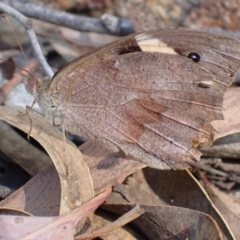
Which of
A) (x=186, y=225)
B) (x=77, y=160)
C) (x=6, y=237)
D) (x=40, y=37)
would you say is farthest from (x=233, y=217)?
(x=40, y=37)

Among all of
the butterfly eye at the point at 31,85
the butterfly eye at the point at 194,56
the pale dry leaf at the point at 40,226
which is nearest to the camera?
the pale dry leaf at the point at 40,226

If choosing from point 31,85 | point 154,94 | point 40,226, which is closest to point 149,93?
point 154,94

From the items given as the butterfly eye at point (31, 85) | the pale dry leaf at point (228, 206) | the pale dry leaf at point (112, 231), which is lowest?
the pale dry leaf at point (228, 206)

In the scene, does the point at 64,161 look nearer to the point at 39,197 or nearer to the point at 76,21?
the point at 39,197

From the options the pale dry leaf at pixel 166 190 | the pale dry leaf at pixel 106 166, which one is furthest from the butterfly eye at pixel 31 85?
the pale dry leaf at pixel 166 190

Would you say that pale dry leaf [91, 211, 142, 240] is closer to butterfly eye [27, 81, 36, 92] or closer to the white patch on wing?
butterfly eye [27, 81, 36, 92]

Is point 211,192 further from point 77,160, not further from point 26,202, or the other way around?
point 26,202

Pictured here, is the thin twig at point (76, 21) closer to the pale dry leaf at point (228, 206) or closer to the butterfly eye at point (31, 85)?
the butterfly eye at point (31, 85)

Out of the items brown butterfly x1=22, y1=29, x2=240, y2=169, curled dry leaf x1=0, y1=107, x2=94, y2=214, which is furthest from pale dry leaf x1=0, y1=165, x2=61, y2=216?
brown butterfly x1=22, y1=29, x2=240, y2=169
